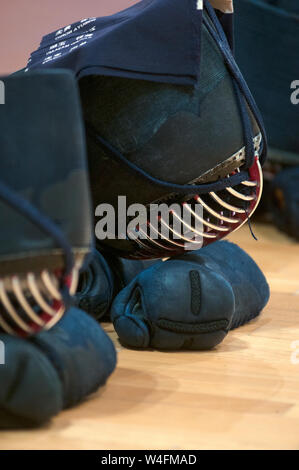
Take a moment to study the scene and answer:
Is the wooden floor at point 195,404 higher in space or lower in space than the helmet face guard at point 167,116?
lower

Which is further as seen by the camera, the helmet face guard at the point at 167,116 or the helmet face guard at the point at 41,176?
the helmet face guard at the point at 167,116

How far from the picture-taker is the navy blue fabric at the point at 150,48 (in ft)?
2.65

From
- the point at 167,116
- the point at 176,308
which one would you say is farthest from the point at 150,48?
the point at 176,308

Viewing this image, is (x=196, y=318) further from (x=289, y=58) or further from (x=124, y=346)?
(x=289, y=58)

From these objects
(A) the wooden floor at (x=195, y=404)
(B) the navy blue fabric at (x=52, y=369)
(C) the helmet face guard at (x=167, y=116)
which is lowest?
(A) the wooden floor at (x=195, y=404)

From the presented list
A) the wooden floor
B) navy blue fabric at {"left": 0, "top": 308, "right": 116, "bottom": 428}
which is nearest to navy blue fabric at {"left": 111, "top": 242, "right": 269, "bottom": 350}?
the wooden floor

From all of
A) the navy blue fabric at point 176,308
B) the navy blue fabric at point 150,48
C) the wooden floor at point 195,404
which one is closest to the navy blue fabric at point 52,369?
the wooden floor at point 195,404

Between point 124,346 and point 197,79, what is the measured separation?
31cm

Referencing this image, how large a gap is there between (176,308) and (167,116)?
21cm

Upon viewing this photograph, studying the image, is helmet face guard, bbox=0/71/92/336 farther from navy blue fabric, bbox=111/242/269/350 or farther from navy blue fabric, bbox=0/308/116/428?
navy blue fabric, bbox=111/242/269/350

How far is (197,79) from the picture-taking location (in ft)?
2.69

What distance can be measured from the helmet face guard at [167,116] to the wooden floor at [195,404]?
15 centimetres

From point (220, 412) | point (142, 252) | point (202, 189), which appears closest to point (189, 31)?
point (202, 189)

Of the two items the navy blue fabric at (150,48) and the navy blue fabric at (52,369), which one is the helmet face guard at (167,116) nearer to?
the navy blue fabric at (150,48)
